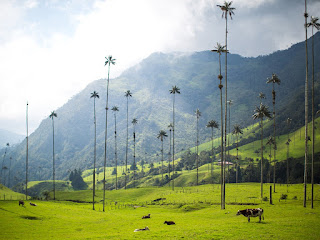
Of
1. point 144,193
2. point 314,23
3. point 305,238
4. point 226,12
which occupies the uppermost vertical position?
point 226,12

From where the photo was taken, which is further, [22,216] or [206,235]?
[22,216]

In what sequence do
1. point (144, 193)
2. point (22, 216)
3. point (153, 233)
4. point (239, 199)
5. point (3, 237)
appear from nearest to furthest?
point (153, 233)
point (3, 237)
point (22, 216)
point (239, 199)
point (144, 193)

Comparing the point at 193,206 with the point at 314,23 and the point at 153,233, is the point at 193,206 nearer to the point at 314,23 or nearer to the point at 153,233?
the point at 153,233

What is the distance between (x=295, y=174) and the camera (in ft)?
546

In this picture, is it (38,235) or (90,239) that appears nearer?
(90,239)

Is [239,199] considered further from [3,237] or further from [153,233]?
[3,237]

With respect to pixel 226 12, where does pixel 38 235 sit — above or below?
below

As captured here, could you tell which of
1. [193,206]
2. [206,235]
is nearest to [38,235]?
[206,235]

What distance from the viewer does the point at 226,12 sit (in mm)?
65375

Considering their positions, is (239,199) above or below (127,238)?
below

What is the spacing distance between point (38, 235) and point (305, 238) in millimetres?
36759

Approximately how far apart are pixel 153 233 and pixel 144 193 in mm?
97798

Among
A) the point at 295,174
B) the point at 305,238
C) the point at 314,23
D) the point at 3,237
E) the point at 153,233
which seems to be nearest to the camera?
the point at 305,238

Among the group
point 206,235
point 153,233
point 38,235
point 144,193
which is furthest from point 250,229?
point 144,193
